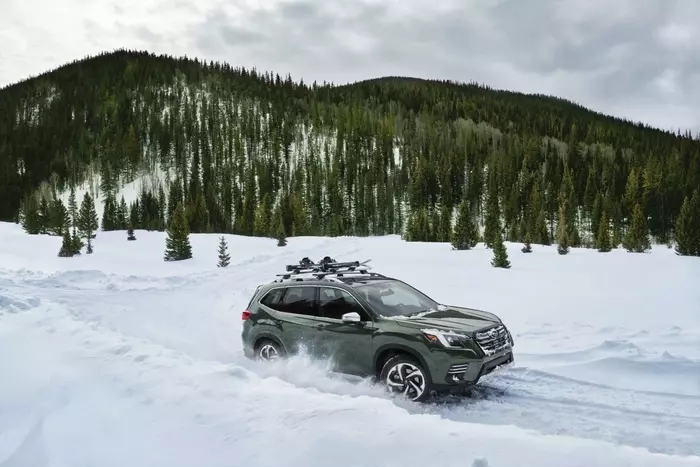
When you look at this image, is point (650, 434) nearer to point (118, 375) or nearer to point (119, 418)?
point (119, 418)

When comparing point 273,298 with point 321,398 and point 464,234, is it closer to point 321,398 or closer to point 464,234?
point 321,398

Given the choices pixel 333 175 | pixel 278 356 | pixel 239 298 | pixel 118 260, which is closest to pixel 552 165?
pixel 333 175

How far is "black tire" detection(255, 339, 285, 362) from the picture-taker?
8195 millimetres

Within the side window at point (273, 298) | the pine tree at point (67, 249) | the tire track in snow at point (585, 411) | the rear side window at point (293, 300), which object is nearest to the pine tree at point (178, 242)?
the pine tree at point (67, 249)

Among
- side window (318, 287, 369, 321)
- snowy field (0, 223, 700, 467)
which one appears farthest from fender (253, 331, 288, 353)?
side window (318, 287, 369, 321)

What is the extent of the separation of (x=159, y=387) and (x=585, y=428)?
5.37 metres

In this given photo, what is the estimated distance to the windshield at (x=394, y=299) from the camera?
746cm

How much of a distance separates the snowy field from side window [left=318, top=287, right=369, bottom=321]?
0.85 m

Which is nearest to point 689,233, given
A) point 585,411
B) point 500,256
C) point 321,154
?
point 500,256

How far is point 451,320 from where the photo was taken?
708 cm

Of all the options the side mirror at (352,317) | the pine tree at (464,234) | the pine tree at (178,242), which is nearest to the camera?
the side mirror at (352,317)

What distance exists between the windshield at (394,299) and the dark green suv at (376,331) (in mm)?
18

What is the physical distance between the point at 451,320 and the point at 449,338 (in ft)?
2.06

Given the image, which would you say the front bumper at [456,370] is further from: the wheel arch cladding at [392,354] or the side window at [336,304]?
the side window at [336,304]
